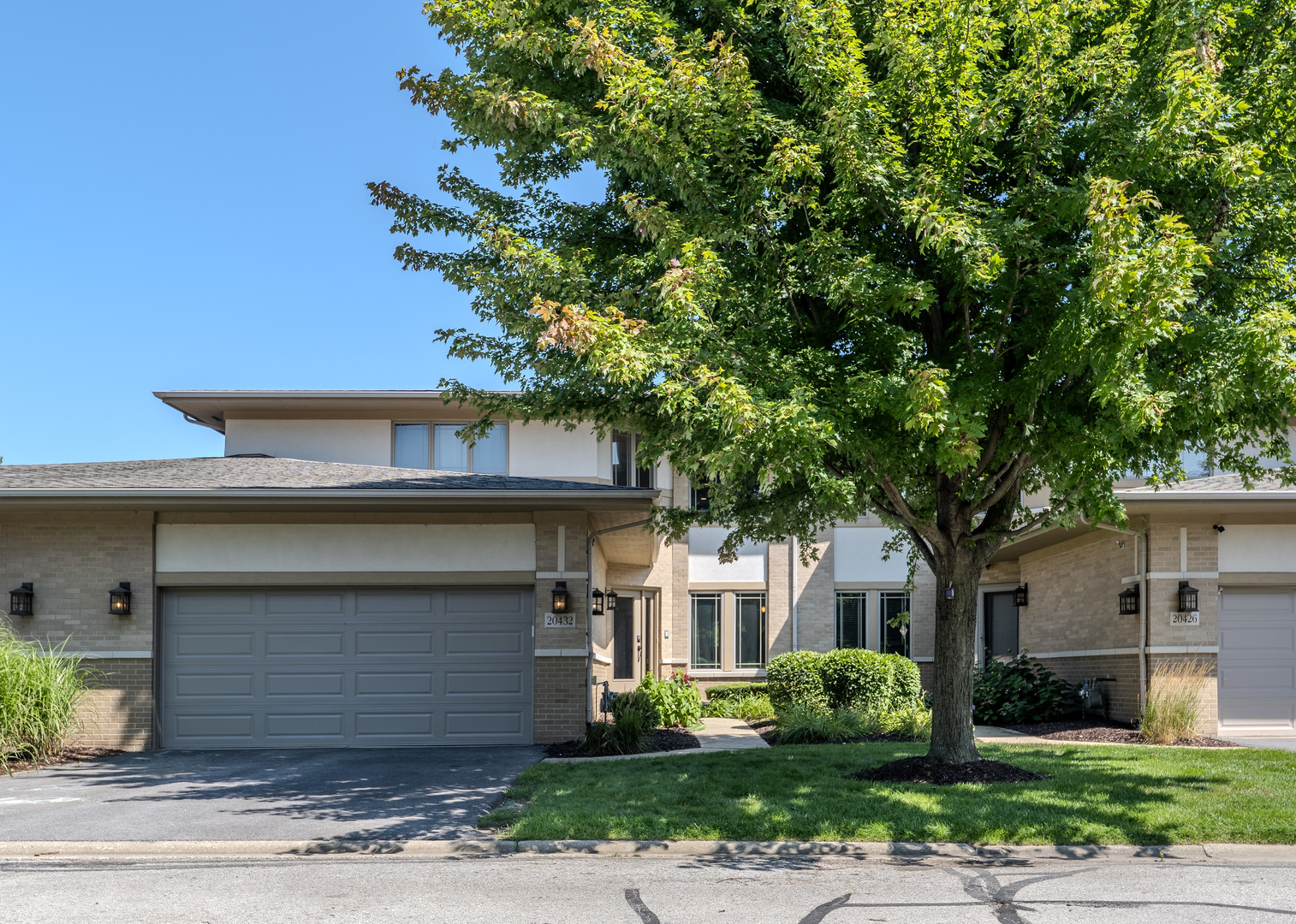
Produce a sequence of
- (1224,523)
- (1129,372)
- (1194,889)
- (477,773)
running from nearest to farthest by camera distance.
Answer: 1. (1194,889)
2. (1129,372)
3. (477,773)
4. (1224,523)

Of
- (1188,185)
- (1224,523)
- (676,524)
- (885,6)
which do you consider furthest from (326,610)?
(1224,523)

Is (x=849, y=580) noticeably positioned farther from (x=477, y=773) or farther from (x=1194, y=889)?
(x=1194, y=889)

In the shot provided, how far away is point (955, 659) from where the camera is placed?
11289 mm

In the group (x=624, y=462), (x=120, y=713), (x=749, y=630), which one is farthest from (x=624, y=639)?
(x=120, y=713)

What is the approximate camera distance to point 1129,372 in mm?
8383

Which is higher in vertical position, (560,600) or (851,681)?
(560,600)

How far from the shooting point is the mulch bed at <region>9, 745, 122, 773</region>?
42.4ft

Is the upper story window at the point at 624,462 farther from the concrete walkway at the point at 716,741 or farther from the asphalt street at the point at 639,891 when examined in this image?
the asphalt street at the point at 639,891

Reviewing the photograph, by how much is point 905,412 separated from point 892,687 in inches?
446

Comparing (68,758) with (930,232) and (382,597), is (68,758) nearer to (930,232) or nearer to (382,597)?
(382,597)

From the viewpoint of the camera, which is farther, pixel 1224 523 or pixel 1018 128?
pixel 1224 523

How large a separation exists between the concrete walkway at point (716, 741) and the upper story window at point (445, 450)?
21.4 ft

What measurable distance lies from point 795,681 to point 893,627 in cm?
523

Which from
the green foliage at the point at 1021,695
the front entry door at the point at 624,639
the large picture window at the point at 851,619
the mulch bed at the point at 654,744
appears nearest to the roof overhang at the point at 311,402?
the front entry door at the point at 624,639
